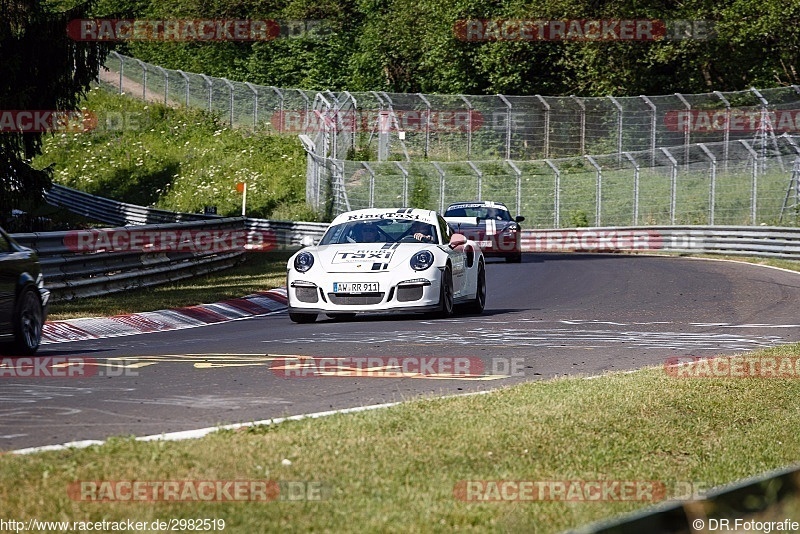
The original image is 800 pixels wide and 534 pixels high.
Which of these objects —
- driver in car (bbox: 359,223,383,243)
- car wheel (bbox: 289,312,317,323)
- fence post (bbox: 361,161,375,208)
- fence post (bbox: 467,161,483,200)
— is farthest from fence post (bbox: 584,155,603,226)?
car wheel (bbox: 289,312,317,323)

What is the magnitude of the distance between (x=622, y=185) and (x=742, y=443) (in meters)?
32.4

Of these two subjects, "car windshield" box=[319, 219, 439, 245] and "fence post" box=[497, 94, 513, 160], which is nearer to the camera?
"car windshield" box=[319, 219, 439, 245]

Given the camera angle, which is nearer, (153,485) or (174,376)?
(153,485)

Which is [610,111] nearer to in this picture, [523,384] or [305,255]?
[305,255]

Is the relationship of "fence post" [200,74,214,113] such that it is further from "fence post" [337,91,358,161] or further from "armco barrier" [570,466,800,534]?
"armco barrier" [570,466,800,534]

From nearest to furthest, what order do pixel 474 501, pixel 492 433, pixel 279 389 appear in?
pixel 474 501
pixel 492 433
pixel 279 389

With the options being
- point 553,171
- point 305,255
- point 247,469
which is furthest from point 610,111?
point 247,469

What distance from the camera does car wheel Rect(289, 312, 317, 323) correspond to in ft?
48.6

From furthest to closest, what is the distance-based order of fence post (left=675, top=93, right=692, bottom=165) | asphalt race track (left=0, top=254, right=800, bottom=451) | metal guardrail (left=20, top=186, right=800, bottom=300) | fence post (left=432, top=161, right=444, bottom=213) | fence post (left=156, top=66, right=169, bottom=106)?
1. fence post (left=156, top=66, right=169, bottom=106)
2. fence post (left=432, top=161, right=444, bottom=213)
3. fence post (left=675, top=93, right=692, bottom=165)
4. metal guardrail (left=20, top=186, right=800, bottom=300)
5. asphalt race track (left=0, top=254, right=800, bottom=451)

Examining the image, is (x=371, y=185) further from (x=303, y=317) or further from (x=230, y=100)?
A: (x=303, y=317)

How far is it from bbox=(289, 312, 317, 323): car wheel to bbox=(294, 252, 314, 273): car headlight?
560 millimetres

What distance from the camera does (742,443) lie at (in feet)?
22.5

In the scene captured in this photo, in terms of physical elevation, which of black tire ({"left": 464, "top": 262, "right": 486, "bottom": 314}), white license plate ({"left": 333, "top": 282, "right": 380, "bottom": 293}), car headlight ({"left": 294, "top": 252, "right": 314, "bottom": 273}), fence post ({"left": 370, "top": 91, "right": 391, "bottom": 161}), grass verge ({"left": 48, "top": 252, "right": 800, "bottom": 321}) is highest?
fence post ({"left": 370, "top": 91, "right": 391, "bottom": 161})

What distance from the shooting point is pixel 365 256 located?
1453 centimetres
